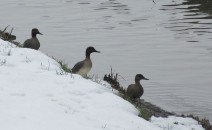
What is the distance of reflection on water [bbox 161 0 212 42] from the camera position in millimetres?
28359

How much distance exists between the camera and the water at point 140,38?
17625 millimetres

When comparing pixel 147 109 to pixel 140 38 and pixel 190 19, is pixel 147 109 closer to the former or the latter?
pixel 140 38

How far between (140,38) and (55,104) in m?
19.0

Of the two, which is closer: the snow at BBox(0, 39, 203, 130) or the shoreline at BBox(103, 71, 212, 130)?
the snow at BBox(0, 39, 203, 130)

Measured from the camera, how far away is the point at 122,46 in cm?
2528

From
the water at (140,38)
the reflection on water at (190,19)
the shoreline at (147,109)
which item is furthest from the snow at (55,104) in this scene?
the reflection on water at (190,19)

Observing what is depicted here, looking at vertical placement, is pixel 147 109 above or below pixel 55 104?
below

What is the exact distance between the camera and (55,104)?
28.3 ft

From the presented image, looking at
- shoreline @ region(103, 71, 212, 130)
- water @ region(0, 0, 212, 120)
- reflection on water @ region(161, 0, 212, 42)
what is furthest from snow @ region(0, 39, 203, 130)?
reflection on water @ region(161, 0, 212, 42)

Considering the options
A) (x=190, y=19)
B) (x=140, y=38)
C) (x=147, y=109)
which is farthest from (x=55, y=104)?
(x=190, y=19)

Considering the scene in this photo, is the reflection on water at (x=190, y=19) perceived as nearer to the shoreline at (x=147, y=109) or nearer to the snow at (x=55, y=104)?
the shoreline at (x=147, y=109)

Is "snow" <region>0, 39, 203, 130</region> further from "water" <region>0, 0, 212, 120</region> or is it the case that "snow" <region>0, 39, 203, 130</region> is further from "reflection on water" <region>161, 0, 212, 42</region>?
"reflection on water" <region>161, 0, 212, 42</region>

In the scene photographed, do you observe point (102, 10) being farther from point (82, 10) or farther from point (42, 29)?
point (42, 29)

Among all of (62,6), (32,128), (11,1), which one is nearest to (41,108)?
(32,128)
